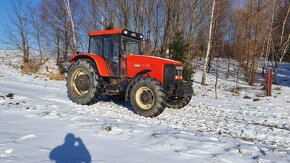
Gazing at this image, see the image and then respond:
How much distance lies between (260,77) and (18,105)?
2498 cm

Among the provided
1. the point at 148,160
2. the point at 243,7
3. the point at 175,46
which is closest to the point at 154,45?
the point at 175,46

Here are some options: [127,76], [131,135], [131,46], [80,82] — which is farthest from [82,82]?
[131,135]

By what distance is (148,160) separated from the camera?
440 centimetres

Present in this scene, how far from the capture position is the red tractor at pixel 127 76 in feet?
26.3

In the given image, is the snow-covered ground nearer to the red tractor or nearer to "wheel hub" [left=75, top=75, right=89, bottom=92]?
the red tractor

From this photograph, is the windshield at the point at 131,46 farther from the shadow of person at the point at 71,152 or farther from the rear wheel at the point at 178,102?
the shadow of person at the point at 71,152

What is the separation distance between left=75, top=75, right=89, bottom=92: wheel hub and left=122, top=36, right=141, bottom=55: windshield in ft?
5.23

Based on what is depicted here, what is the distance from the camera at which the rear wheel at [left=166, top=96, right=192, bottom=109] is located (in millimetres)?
9195

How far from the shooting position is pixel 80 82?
372 inches

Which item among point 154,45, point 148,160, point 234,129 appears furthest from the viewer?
point 154,45

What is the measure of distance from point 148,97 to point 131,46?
2030mm

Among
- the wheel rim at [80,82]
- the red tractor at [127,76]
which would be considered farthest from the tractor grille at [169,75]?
the wheel rim at [80,82]

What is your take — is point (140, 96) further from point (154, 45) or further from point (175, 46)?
point (154, 45)

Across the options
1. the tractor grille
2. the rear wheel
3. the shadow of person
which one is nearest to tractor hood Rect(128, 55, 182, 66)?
the tractor grille
